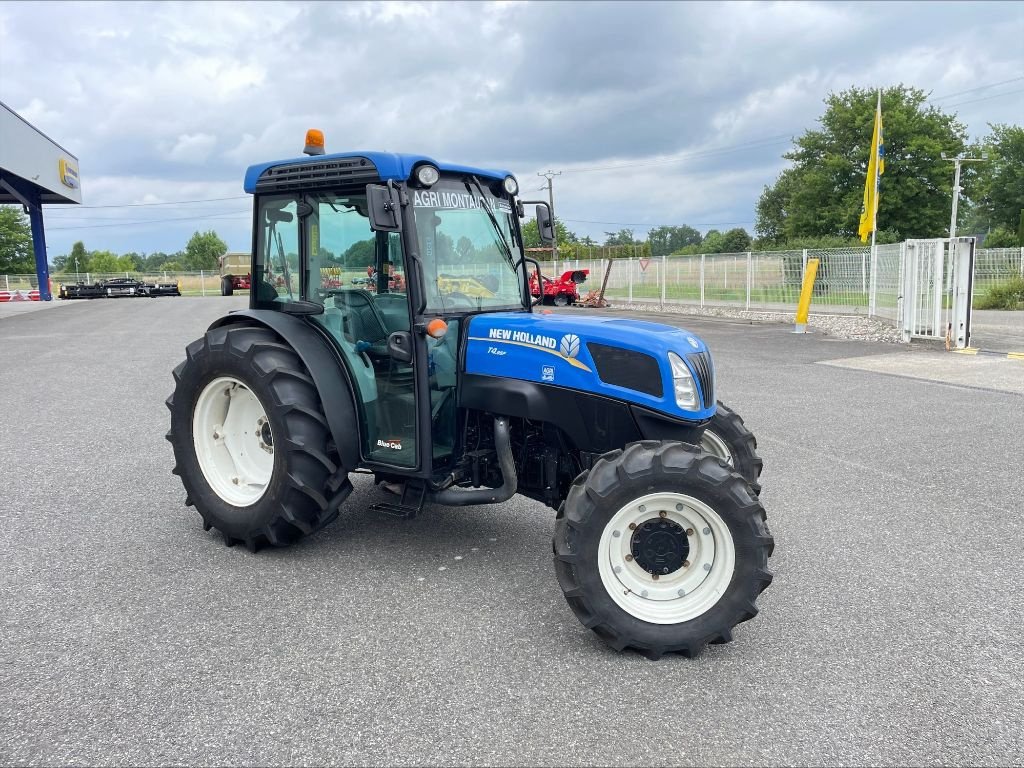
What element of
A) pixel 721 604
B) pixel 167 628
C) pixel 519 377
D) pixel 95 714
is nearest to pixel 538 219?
pixel 519 377

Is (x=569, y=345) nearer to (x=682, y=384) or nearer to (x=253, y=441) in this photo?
(x=682, y=384)

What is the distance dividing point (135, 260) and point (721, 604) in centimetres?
12764

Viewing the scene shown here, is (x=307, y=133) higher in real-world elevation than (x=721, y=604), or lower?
higher

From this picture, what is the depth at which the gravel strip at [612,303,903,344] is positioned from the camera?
16.2 m

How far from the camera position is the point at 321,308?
177 inches

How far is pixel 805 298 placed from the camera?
18.2m

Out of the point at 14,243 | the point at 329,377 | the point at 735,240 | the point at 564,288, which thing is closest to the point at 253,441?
the point at 329,377

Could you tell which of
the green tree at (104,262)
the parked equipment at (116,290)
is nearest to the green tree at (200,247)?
the green tree at (104,262)

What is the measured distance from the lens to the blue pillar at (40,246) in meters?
38.8

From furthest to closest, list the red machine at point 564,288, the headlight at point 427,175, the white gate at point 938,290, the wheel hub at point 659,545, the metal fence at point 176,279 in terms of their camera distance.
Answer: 1. the metal fence at point 176,279
2. the red machine at point 564,288
3. the white gate at point 938,290
4. the headlight at point 427,175
5. the wheel hub at point 659,545

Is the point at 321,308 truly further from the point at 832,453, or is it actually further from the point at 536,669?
the point at 832,453

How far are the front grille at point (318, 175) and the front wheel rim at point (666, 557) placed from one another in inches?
84.1

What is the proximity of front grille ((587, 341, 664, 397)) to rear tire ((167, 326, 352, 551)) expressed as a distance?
5.04 ft

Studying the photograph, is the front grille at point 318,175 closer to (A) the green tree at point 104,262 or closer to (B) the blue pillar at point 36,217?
(B) the blue pillar at point 36,217
